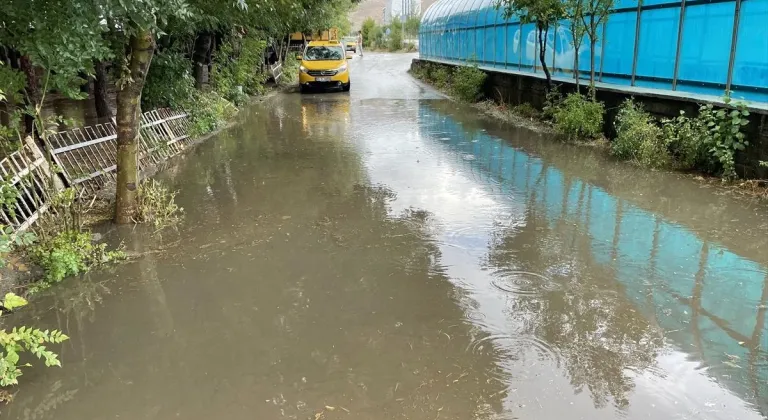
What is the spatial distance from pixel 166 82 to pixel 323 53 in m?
13.0

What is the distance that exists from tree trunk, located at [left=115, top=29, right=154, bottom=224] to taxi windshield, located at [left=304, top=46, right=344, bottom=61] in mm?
17312

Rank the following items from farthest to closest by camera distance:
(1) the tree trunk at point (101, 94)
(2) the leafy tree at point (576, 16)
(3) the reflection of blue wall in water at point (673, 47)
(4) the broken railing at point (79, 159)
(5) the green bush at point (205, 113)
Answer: (5) the green bush at point (205, 113) → (2) the leafy tree at point (576, 16) → (1) the tree trunk at point (101, 94) → (3) the reflection of blue wall in water at point (673, 47) → (4) the broken railing at point (79, 159)

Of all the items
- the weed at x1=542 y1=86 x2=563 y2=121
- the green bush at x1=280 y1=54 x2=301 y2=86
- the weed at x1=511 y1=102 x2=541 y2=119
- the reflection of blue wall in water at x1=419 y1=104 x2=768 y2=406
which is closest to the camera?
the reflection of blue wall in water at x1=419 y1=104 x2=768 y2=406

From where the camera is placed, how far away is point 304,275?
5.19m

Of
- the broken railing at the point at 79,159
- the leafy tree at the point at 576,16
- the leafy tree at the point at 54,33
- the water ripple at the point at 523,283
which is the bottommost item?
the water ripple at the point at 523,283

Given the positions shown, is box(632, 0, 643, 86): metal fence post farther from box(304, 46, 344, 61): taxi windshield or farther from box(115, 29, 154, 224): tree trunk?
box(304, 46, 344, 61): taxi windshield

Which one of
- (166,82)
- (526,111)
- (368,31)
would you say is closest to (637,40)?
(526,111)

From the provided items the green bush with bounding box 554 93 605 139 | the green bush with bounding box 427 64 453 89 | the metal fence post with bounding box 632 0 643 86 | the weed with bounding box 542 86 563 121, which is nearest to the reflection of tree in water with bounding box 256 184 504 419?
the green bush with bounding box 554 93 605 139

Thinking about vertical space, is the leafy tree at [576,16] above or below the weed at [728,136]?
above

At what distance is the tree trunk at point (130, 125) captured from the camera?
5.95 m

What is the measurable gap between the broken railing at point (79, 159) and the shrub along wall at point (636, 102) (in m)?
8.14

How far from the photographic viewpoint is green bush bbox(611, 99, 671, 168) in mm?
9023

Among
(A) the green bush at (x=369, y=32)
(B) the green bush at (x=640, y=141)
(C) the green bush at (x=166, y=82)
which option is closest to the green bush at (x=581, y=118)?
(B) the green bush at (x=640, y=141)

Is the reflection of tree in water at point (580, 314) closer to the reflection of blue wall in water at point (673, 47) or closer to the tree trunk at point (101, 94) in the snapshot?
the reflection of blue wall in water at point (673, 47)
